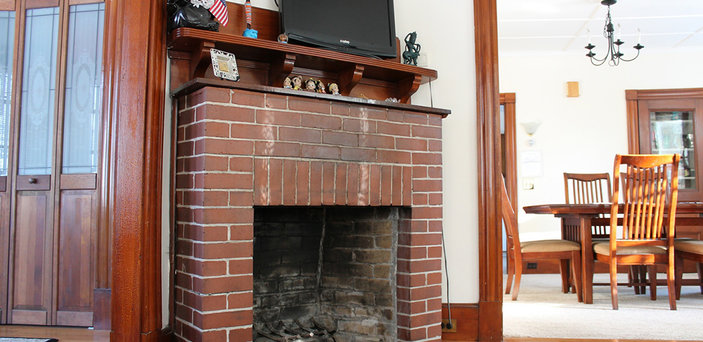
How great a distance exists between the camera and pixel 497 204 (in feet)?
8.96

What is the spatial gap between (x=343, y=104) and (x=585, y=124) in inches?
187

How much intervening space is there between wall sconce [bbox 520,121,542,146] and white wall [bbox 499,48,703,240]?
47mm

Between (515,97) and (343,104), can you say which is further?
(515,97)

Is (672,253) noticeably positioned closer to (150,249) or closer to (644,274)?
(644,274)

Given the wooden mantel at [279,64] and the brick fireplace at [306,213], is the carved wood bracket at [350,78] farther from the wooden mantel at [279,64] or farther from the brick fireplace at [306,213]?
the brick fireplace at [306,213]

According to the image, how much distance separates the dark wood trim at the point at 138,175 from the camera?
6.75ft

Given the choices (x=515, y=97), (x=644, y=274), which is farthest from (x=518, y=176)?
(x=644, y=274)

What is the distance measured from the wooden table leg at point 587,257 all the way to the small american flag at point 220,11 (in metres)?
2.89

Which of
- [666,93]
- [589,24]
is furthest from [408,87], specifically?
[666,93]

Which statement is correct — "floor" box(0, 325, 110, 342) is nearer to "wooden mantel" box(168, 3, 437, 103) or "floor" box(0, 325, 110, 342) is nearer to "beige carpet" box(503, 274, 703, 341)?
"wooden mantel" box(168, 3, 437, 103)

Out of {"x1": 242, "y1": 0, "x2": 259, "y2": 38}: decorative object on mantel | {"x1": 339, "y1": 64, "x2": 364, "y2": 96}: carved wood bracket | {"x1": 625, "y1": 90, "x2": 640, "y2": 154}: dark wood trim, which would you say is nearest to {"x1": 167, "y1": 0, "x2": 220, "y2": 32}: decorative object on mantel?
{"x1": 242, "y1": 0, "x2": 259, "y2": 38}: decorative object on mantel

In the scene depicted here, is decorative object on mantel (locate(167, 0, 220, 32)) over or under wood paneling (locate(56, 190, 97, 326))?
over

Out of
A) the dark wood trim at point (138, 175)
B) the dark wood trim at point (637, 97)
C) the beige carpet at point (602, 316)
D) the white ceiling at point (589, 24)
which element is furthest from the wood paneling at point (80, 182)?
the dark wood trim at point (637, 97)

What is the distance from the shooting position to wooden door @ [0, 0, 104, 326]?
107 inches
